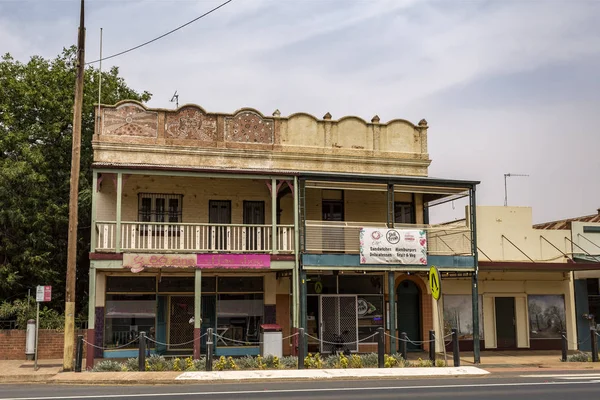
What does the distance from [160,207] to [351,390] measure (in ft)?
35.7

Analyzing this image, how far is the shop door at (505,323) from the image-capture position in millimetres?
26219

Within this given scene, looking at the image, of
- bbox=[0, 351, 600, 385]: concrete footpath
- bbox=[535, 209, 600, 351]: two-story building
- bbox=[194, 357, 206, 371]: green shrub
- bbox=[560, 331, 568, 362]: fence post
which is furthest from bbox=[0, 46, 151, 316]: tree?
bbox=[535, 209, 600, 351]: two-story building

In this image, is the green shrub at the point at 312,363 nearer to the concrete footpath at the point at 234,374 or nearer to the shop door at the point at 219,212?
the concrete footpath at the point at 234,374

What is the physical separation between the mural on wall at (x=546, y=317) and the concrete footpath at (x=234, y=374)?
15.6 feet

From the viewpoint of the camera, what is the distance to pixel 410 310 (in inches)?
1016

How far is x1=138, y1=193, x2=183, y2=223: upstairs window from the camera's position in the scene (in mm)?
23375

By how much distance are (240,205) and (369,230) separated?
480 centimetres

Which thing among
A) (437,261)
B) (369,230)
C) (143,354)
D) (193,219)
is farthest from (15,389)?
(437,261)

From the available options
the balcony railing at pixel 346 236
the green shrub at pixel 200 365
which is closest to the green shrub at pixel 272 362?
the green shrub at pixel 200 365

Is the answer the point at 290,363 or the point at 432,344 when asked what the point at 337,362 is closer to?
the point at 290,363

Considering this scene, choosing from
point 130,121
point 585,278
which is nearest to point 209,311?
point 130,121

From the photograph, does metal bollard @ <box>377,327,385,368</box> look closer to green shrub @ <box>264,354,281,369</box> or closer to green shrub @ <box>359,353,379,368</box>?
green shrub @ <box>359,353,379,368</box>

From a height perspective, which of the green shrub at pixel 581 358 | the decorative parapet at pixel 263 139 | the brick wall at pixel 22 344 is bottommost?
the green shrub at pixel 581 358

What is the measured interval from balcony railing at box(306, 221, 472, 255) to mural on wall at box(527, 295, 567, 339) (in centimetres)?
478
